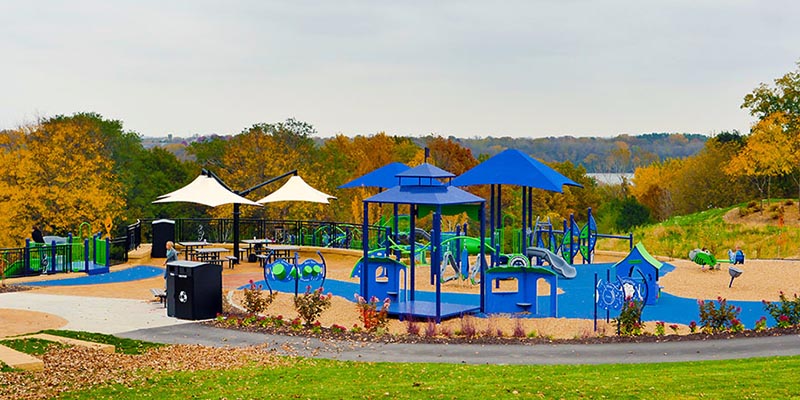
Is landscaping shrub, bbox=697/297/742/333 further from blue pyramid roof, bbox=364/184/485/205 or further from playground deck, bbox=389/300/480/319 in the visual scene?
blue pyramid roof, bbox=364/184/485/205

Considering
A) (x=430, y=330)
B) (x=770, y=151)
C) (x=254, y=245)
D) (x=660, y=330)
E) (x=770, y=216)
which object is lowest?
(x=430, y=330)

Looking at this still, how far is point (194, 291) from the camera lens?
18500mm

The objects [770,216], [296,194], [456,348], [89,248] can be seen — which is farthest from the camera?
[770,216]

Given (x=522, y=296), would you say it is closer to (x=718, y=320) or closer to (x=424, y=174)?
(x=424, y=174)

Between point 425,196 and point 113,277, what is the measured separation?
475 inches

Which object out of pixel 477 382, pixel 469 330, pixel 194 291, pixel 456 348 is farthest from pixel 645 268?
pixel 194 291

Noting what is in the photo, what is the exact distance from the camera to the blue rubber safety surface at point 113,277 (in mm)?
25062

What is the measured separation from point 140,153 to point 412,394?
57186 millimetres

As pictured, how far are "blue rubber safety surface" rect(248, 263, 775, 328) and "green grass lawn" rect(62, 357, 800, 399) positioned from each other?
5.92m

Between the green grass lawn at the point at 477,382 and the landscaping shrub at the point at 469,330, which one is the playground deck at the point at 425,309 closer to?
the landscaping shrub at the point at 469,330

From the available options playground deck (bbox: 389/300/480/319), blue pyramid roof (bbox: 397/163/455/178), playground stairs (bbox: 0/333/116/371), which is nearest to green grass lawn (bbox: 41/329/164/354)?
playground stairs (bbox: 0/333/116/371)

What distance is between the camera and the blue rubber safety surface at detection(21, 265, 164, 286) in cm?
2506

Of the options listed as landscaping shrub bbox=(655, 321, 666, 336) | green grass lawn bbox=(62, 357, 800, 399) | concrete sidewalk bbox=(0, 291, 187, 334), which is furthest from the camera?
concrete sidewalk bbox=(0, 291, 187, 334)

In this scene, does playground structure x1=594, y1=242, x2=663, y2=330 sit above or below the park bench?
above
